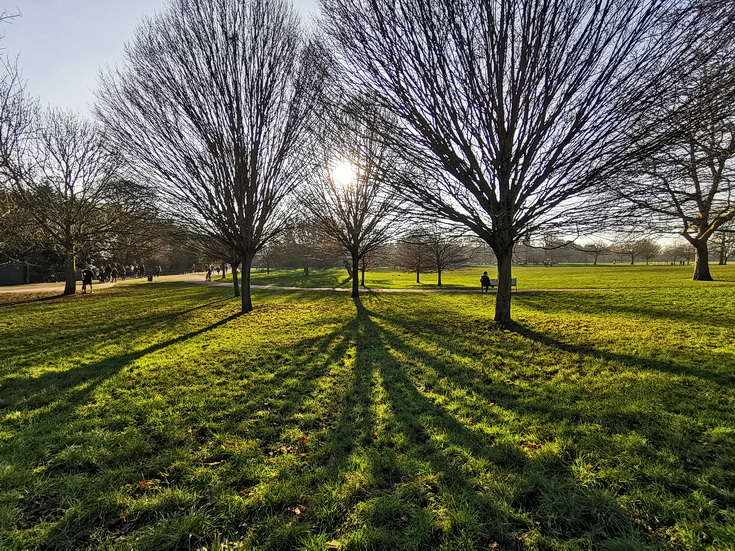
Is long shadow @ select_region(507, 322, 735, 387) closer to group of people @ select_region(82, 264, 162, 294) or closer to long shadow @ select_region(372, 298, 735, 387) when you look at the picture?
long shadow @ select_region(372, 298, 735, 387)

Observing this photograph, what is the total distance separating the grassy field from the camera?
2008 millimetres

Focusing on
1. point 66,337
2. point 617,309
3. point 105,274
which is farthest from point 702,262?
point 105,274

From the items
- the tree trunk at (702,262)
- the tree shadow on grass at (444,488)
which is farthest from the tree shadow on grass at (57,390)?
the tree trunk at (702,262)

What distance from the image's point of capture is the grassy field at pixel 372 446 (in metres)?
2.01

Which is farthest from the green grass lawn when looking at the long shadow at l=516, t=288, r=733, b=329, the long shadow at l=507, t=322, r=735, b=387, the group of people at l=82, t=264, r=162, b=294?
the long shadow at l=507, t=322, r=735, b=387

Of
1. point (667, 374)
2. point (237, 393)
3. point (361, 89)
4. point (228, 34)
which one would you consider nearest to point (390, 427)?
point (237, 393)

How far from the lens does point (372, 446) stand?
9.86ft

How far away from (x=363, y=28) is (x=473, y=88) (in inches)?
105

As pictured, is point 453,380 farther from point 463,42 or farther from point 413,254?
point 413,254

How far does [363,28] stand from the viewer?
6.20 m

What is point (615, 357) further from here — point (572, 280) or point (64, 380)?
point (572, 280)

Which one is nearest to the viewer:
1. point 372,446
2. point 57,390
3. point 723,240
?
point 372,446

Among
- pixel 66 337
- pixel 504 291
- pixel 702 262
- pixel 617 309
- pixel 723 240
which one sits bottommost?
pixel 66 337

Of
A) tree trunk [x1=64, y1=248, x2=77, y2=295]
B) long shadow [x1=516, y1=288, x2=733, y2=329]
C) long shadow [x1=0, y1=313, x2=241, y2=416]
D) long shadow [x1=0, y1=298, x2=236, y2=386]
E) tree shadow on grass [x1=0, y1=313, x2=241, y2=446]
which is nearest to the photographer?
tree shadow on grass [x1=0, y1=313, x2=241, y2=446]
